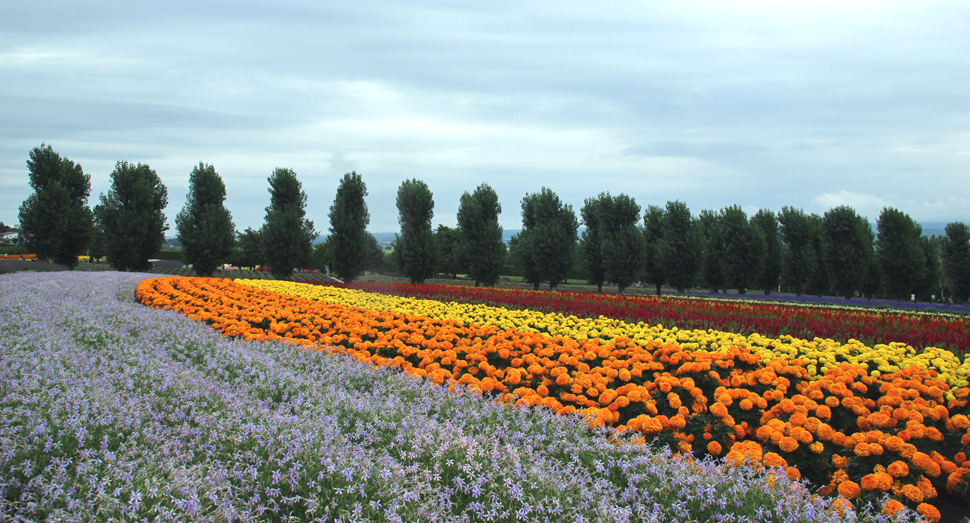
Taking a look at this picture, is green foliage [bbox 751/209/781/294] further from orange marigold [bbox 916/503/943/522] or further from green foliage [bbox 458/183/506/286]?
orange marigold [bbox 916/503/943/522]

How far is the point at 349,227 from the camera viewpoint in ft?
101

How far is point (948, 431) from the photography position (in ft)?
14.0

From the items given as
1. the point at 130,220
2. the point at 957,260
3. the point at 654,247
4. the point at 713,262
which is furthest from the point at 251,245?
the point at 957,260

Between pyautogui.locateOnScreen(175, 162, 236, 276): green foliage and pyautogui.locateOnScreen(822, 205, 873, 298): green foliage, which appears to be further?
pyautogui.locateOnScreen(822, 205, 873, 298): green foliage

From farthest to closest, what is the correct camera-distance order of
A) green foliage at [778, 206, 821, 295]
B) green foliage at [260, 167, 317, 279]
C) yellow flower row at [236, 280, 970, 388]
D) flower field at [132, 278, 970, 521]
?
1. green foliage at [778, 206, 821, 295]
2. green foliage at [260, 167, 317, 279]
3. yellow flower row at [236, 280, 970, 388]
4. flower field at [132, 278, 970, 521]

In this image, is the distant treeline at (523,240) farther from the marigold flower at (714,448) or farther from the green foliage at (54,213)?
the marigold flower at (714,448)

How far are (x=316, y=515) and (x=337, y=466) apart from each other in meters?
0.28

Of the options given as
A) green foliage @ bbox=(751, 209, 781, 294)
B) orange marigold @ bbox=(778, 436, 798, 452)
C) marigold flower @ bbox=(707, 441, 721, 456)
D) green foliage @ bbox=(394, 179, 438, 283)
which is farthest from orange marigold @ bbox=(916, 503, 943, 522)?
green foliage @ bbox=(751, 209, 781, 294)

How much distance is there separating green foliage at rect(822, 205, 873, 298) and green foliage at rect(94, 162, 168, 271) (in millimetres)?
44035

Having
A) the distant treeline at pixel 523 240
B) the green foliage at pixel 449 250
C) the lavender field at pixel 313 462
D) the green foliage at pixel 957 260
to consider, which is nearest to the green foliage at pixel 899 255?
the distant treeline at pixel 523 240

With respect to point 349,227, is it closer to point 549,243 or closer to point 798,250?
point 549,243

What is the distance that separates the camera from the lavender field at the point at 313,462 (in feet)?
7.87

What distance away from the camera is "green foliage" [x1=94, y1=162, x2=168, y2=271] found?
1277 inches

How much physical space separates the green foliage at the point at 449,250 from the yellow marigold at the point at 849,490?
29437 mm
